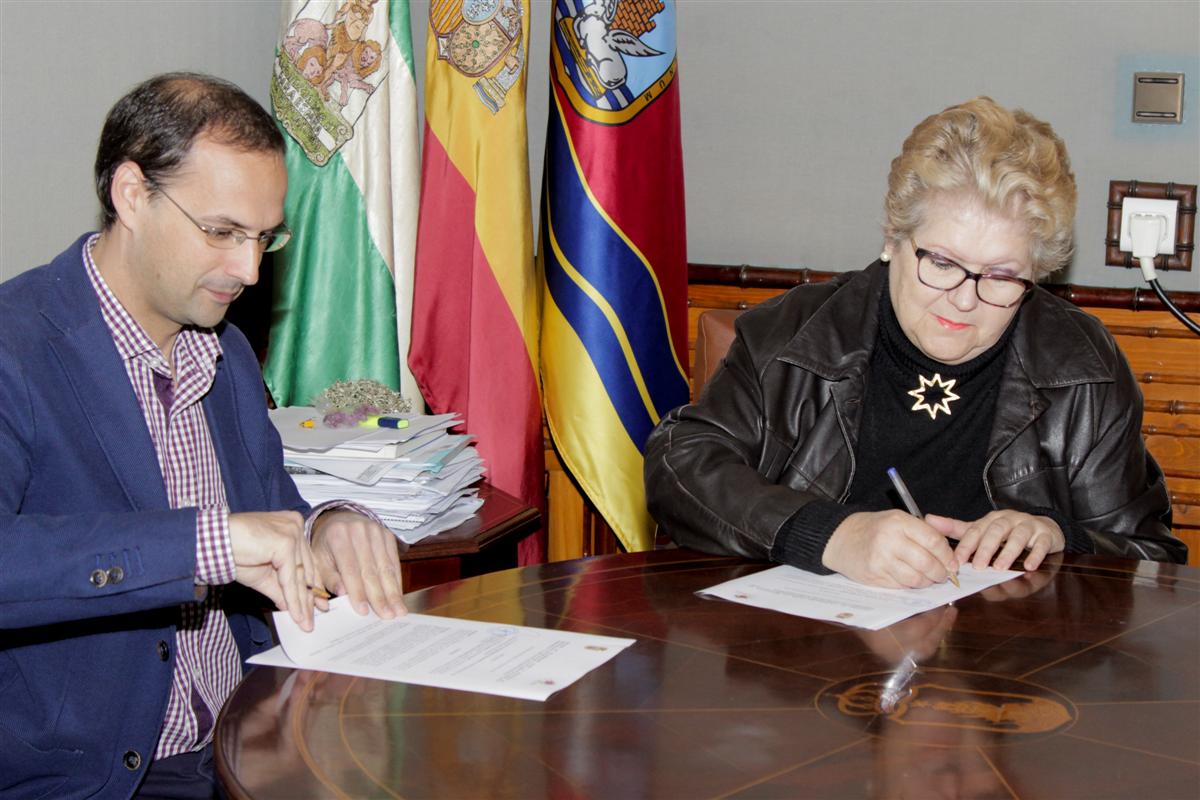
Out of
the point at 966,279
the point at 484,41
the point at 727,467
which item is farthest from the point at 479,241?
the point at 966,279

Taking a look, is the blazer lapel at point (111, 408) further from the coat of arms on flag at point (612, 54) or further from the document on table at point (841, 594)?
the coat of arms on flag at point (612, 54)

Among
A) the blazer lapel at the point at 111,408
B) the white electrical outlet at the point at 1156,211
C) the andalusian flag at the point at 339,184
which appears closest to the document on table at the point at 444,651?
the blazer lapel at the point at 111,408

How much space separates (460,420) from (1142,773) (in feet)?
6.17

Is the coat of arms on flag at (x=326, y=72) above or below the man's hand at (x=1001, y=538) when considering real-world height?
above

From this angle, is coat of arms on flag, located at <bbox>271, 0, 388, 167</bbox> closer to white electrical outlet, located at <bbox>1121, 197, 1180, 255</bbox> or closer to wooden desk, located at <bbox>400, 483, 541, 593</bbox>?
wooden desk, located at <bbox>400, 483, 541, 593</bbox>

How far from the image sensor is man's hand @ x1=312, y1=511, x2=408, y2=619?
1.48m

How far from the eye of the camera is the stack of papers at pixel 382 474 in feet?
7.33

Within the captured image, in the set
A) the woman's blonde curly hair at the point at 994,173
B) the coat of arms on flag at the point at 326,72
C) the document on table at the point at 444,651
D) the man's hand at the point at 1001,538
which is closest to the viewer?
the document on table at the point at 444,651

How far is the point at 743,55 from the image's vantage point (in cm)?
323

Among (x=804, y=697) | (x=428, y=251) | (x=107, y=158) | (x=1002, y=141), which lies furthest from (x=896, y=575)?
(x=428, y=251)

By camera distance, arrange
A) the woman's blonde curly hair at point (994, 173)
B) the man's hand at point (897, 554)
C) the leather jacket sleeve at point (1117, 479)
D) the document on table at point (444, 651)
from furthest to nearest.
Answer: the leather jacket sleeve at point (1117, 479)
the woman's blonde curly hair at point (994, 173)
the man's hand at point (897, 554)
the document on table at point (444, 651)

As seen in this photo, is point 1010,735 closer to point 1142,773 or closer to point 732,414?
point 1142,773

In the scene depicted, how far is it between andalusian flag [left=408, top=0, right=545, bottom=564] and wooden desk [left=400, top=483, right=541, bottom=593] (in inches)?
18.6

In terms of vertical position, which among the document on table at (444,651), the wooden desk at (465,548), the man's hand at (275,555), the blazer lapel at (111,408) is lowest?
the wooden desk at (465,548)
